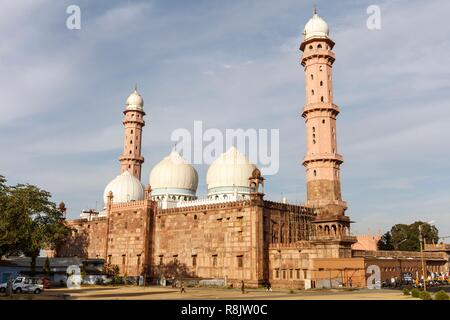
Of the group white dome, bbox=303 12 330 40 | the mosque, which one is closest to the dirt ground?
the mosque

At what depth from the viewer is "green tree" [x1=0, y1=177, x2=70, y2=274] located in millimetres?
40000

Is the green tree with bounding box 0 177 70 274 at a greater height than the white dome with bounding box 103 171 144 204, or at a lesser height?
lesser

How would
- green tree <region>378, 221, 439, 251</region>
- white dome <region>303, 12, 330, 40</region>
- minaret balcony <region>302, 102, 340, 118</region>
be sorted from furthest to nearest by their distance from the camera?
green tree <region>378, 221, 439, 251</region> → white dome <region>303, 12, 330, 40</region> → minaret balcony <region>302, 102, 340, 118</region>

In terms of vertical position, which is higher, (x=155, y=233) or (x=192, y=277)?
(x=155, y=233)

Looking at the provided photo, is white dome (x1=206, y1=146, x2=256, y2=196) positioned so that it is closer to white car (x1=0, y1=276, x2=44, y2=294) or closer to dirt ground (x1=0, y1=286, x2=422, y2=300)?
dirt ground (x1=0, y1=286, x2=422, y2=300)

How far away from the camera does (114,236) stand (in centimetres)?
5828

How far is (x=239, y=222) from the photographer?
154ft

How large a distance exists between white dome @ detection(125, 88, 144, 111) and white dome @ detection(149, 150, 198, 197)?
1562 centimetres

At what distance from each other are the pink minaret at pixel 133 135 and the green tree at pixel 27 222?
2213cm

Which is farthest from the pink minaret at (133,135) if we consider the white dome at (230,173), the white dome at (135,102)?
the white dome at (230,173)

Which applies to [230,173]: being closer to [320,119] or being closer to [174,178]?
[174,178]

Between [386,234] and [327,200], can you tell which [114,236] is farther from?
[386,234]
